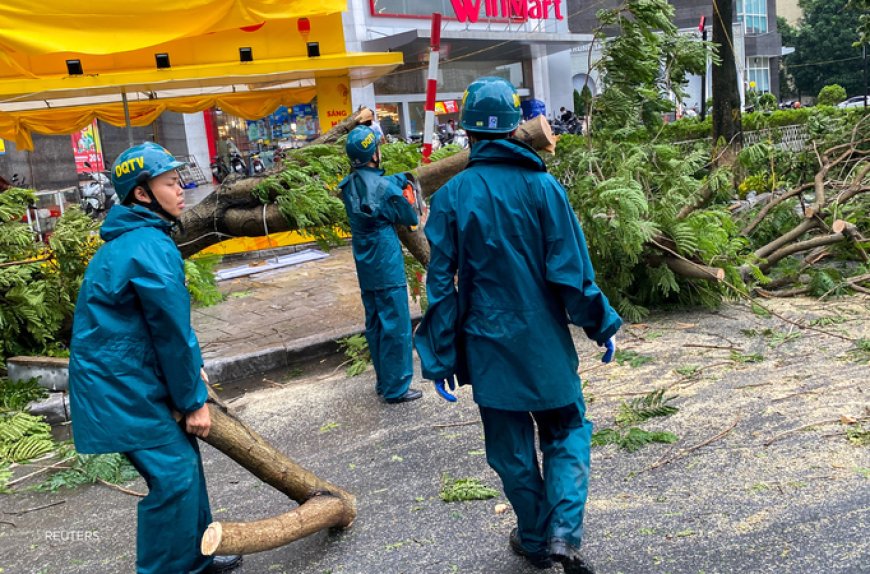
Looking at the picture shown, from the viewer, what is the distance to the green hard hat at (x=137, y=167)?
3.03 meters

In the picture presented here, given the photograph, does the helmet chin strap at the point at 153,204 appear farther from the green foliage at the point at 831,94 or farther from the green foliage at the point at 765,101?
the green foliage at the point at 831,94

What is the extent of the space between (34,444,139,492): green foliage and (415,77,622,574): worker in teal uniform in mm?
2591

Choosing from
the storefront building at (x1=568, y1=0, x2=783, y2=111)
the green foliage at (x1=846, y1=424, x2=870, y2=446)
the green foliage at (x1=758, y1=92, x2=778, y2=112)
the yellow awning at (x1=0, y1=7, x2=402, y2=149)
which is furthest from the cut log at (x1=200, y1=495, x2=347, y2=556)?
the storefront building at (x1=568, y1=0, x2=783, y2=111)

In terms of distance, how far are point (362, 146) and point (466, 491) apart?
2.59 meters

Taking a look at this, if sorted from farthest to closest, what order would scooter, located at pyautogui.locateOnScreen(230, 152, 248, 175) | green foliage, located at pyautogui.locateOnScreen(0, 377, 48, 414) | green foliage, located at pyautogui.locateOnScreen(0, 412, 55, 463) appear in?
scooter, located at pyautogui.locateOnScreen(230, 152, 248, 175) < green foliage, located at pyautogui.locateOnScreen(0, 377, 48, 414) < green foliage, located at pyautogui.locateOnScreen(0, 412, 55, 463)

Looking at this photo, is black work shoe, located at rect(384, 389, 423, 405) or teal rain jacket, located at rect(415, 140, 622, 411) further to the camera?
black work shoe, located at rect(384, 389, 423, 405)

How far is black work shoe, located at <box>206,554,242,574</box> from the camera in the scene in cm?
346

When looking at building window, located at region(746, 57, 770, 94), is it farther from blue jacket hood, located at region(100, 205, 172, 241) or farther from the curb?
blue jacket hood, located at region(100, 205, 172, 241)

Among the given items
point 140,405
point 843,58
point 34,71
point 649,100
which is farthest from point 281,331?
point 843,58

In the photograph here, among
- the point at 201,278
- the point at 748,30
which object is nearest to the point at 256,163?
the point at 201,278

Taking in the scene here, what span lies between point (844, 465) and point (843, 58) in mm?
56397

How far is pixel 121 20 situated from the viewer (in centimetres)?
1052

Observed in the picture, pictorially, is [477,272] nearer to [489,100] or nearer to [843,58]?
[489,100]

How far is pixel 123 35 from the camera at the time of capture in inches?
414
